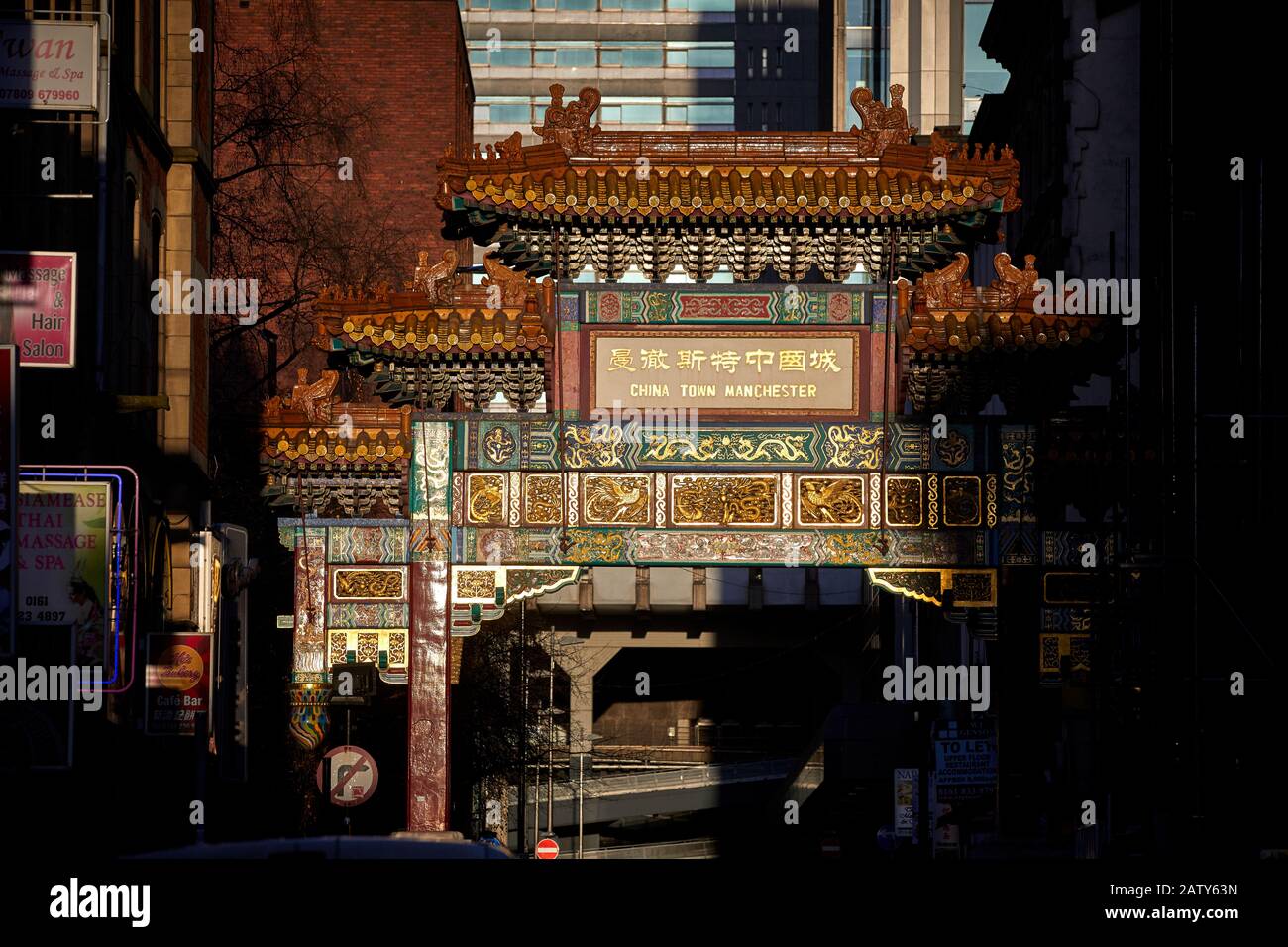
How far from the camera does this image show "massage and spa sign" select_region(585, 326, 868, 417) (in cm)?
2377

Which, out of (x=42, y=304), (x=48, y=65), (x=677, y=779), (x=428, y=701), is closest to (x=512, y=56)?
(x=677, y=779)

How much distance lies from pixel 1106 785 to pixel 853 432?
5172 millimetres

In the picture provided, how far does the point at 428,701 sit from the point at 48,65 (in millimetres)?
8409

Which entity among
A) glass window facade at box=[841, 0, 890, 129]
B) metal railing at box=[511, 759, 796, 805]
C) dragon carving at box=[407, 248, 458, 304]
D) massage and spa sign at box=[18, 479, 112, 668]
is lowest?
metal railing at box=[511, 759, 796, 805]

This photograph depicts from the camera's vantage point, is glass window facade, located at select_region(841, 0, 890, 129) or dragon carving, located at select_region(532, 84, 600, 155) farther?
glass window facade, located at select_region(841, 0, 890, 129)

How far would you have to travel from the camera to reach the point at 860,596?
54.6 m

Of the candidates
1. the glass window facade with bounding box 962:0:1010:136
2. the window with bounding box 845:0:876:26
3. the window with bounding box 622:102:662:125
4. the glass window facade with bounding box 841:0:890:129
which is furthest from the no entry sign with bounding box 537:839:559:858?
the window with bounding box 622:102:662:125

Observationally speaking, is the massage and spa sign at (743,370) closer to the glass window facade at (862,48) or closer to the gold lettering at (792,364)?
the gold lettering at (792,364)

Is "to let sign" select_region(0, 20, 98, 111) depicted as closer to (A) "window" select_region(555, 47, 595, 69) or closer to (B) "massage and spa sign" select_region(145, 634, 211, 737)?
(B) "massage and spa sign" select_region(145, 634, 211, 737)

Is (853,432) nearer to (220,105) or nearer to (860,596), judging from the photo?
(220,105)

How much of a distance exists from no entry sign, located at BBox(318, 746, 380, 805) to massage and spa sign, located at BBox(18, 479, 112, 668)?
3.76 m

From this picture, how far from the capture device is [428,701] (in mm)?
23562

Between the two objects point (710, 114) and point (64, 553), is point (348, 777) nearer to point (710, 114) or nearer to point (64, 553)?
point (64, 553)
